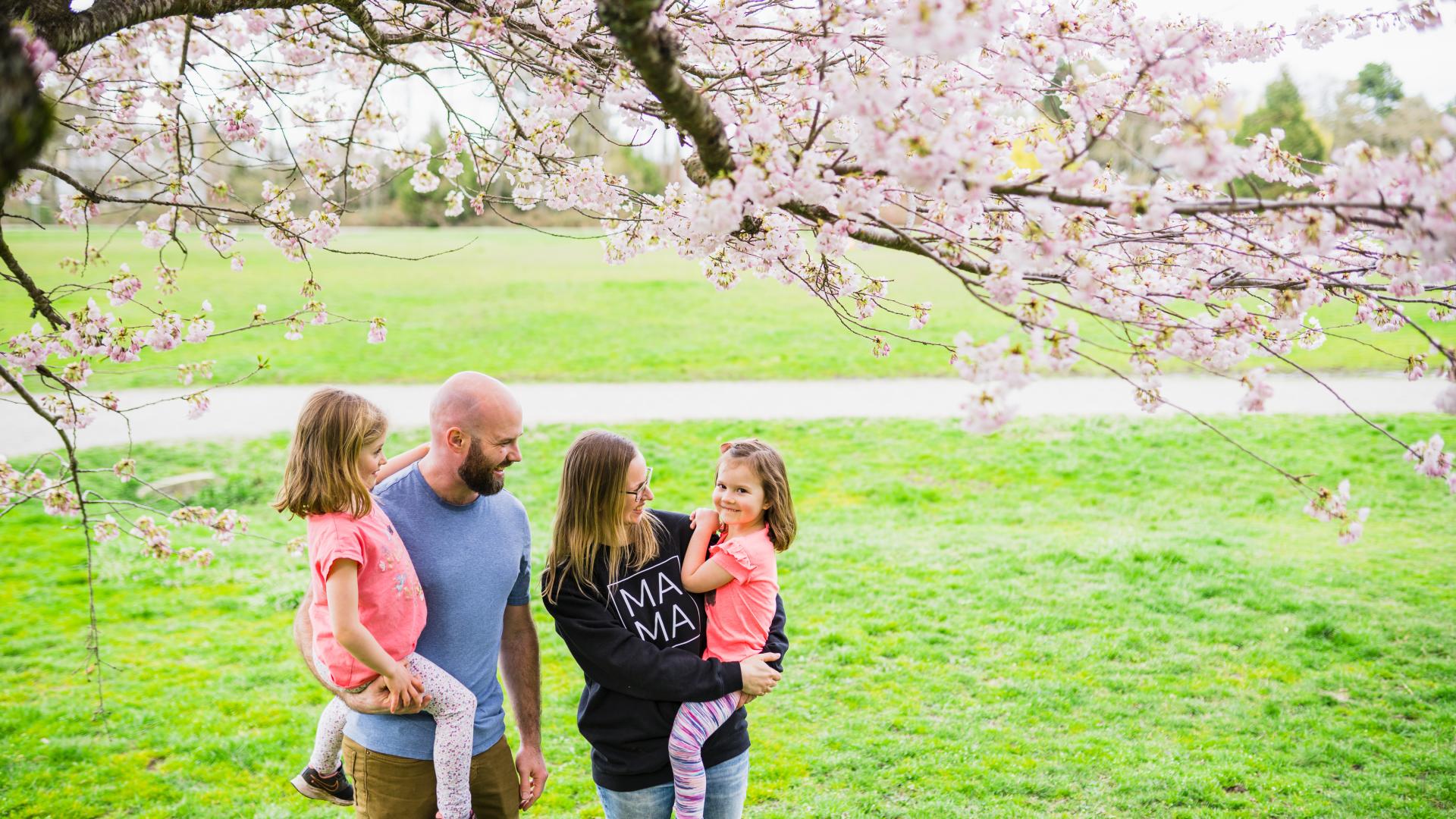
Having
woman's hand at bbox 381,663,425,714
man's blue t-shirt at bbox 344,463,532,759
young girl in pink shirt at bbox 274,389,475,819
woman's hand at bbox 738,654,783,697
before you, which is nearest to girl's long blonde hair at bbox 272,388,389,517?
young girl in pink shirt at bbox 274,389,475,819

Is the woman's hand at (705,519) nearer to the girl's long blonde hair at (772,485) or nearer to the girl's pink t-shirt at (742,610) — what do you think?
the girl's pink t-shirt at (742,610)

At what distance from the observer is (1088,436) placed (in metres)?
10.5

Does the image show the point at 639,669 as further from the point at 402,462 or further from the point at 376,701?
the point at 402,462

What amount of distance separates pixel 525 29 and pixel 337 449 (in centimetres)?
151

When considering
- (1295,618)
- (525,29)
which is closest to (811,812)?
(525,29)

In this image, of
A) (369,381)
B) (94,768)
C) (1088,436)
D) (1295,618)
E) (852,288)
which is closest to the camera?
(852,288)

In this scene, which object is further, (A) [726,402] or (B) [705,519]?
(A) [726,402]

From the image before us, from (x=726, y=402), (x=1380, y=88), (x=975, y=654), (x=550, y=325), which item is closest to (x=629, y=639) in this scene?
(x=975, y=654)

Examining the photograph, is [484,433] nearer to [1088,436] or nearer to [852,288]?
[852,288]

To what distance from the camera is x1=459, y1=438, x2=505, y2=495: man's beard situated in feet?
8.73

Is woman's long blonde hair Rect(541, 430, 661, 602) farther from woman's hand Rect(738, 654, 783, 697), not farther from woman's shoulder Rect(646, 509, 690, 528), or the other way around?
woman's hand Rect(738, 654, 783, 697)

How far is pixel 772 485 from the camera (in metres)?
2.96

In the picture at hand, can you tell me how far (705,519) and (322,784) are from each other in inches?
60.6

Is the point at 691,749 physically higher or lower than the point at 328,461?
lower
